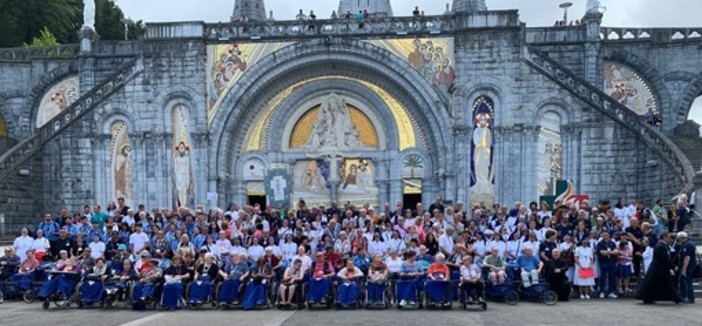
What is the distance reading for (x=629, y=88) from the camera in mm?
30562

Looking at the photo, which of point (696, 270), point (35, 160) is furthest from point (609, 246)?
point (35, 160)

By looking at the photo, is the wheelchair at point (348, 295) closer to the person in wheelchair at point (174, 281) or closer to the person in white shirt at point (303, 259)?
the person in white shirt at point (303, 259)

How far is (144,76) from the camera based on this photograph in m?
28.1

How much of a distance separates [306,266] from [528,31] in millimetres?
19418

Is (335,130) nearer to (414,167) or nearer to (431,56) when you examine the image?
(414,167)

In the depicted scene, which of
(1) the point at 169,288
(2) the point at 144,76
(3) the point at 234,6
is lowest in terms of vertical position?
(1) the point at 169,288

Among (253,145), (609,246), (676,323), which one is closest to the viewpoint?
(676,323)

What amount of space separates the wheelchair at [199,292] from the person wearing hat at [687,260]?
10.2 metres

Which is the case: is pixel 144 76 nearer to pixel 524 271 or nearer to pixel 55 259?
pixel 55 259

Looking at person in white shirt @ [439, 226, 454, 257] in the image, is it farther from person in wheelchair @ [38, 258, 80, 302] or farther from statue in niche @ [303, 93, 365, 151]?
statue in niche @ [303, 93, 365, 151]

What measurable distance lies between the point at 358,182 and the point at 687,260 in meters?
16.3

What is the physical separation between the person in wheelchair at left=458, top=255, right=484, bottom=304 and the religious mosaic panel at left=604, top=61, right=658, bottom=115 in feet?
62.3

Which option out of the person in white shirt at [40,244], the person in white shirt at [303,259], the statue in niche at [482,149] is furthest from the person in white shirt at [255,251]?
the statue in niche at [482,149]

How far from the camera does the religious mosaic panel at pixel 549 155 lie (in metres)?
27.1
